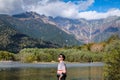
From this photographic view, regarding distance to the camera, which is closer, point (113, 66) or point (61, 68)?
point (61, 68)

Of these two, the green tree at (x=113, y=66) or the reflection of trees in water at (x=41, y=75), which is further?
the reflection of trees in water at (x=41, y=75)

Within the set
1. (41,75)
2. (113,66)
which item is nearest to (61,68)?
(113,66)

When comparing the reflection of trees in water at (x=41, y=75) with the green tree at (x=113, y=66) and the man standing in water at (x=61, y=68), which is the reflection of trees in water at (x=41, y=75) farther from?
the man standing in water at (x=61, y=68)

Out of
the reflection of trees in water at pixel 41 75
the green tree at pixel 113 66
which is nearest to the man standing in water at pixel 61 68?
the green tree at pixel 113 66

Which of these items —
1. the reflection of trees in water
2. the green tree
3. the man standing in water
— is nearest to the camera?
the man standing in water

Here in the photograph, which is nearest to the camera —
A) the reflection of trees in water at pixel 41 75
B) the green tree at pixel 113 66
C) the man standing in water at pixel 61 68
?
the man standing in water at pixel 61 68

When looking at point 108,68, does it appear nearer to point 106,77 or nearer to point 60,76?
point 106,77

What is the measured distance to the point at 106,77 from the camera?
196 ft

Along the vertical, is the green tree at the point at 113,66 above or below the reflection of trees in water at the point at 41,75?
above

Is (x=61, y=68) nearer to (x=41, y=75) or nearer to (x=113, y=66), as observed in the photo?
(x=113, y=66)

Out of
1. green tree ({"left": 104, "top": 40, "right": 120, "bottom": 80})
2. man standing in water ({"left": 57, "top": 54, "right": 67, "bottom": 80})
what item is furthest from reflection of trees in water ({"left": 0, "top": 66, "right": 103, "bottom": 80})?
man standing in water ({"left": 57, "top": 54, "right": 67, "bottom": 80})

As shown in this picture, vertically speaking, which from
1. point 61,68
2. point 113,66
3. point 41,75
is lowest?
point 41,75

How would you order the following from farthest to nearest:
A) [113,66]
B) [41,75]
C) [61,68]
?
[41,75], [113,66], [61,68]

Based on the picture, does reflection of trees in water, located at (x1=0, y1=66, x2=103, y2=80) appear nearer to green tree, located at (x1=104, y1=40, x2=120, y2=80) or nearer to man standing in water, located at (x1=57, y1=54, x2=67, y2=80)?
green tree, located at (x1=104, y1=40, x2=120, y2=80)
